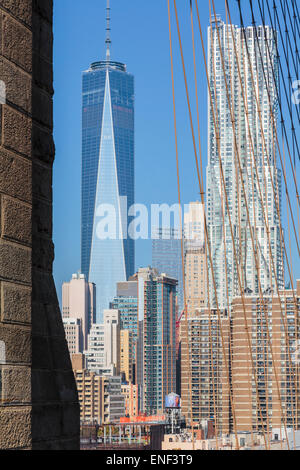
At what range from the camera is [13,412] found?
1940 mm

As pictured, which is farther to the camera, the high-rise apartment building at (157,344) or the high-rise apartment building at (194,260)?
the high-rise apartment building at (194,260)

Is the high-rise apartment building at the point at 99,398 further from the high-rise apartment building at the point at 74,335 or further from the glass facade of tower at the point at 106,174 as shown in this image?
the glass facade of tower at the point at 106,174

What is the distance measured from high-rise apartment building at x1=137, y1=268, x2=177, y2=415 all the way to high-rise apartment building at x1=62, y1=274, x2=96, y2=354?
6422 mm

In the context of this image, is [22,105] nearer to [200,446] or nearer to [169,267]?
[200,446]

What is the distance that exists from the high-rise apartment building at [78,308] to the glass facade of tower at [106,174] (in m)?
22.0

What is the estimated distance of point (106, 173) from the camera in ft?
446

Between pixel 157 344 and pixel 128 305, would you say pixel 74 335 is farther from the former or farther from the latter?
pixel 128 305

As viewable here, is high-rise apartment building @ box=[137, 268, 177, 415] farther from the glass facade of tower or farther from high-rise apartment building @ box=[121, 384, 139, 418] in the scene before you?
the glass facade of tower

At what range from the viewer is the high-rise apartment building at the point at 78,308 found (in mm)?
92569

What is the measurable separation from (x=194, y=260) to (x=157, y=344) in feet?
44.3

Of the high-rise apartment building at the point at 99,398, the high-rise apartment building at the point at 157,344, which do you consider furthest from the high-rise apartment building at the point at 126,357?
the high-rise apartment building at the point at 99,398

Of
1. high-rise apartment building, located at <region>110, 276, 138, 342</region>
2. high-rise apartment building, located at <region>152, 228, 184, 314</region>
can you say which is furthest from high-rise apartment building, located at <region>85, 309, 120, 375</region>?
high-rise apartment building, located at <region>152, 228, 184, 314</region>

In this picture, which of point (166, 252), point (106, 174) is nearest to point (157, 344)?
point (166, 252)

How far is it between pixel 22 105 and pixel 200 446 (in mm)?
48612
